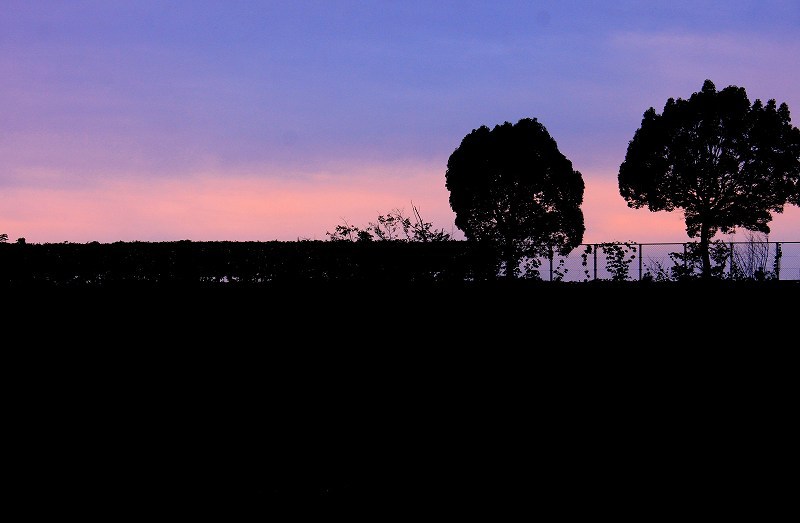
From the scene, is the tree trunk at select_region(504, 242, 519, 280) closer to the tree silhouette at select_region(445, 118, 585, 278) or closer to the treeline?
the treeline

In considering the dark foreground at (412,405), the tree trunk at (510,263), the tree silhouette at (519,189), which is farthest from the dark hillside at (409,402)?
the tree silhouette at (519,189)

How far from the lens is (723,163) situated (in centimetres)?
4853

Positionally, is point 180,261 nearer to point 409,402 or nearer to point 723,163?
point 409,402

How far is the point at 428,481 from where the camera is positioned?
6594 mm

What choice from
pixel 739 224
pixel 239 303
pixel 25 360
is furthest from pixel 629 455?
pixel 739 224

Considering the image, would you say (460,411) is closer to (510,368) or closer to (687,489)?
(510,368)

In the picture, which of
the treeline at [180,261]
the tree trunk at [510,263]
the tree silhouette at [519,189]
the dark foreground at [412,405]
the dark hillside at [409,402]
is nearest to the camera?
the dark foreground at [412,405]

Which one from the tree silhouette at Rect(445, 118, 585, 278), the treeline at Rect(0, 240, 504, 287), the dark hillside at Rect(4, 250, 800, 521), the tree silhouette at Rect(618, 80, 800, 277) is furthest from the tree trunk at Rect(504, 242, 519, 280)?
the tree silhouette at Rect(618, 80, 800, 277)

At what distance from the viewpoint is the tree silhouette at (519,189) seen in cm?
4991

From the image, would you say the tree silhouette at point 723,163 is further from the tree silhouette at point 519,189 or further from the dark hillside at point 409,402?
the dark hillside at point 409,402

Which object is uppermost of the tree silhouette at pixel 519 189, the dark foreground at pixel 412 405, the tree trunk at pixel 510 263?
the tree silhouette at pixel 519 189

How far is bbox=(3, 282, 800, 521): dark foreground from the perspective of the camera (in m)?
6.34

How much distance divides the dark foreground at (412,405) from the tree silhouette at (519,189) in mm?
34858

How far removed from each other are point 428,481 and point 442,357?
462cm
